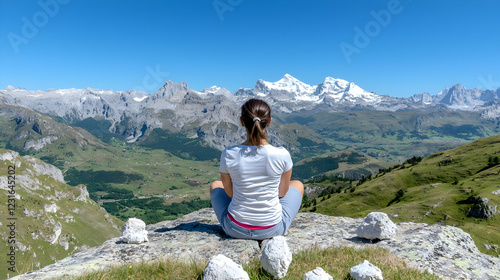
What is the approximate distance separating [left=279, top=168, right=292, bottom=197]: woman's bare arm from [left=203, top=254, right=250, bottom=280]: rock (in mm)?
4240

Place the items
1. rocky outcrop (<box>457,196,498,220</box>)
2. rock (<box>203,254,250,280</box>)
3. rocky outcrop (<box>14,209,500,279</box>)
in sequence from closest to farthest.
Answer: rock (<box>203,254,250,280</box>) < rocky outcrop (<box>14,209,500,279</box>) < rocky outcrop (<box>457,196,498,220</box>)

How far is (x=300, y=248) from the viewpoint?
9758 millimetres

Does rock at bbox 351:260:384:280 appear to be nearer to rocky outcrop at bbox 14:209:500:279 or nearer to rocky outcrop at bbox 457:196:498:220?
rocky outcrop at bbox 14:209:500:279

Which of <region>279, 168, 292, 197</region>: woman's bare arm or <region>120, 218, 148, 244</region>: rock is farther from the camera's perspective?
<region>120, 218, 148, 244</region>: rock

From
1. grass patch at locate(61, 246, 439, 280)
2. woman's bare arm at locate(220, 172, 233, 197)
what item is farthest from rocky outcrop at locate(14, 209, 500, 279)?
woman's bare arm at locate(220, 172, 233, 197)

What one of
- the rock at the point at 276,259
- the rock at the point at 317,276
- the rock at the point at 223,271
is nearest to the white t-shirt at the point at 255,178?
the rock at the point at 276,259

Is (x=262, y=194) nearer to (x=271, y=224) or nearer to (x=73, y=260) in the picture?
(x=271, y=224)

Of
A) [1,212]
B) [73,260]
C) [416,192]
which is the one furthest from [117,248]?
[1,212]

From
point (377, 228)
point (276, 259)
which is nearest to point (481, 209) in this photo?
point (377, 228)

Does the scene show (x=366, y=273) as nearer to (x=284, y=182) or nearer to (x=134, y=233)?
(x=284, y=182)

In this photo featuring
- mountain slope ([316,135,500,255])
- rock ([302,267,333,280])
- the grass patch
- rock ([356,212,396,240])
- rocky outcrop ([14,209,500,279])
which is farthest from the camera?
mountain slope ([316,135,500,255])

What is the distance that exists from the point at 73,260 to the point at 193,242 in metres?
4.22

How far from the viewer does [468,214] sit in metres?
81.6

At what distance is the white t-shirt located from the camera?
8938 millimetres
